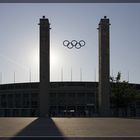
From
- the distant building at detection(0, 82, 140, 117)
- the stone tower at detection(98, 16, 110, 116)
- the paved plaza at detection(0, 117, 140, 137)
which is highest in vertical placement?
the stone tower at detection(98, 16, 110, 116)

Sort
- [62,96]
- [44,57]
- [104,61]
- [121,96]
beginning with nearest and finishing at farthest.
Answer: [44,57], [104,61], [121,96], [62,96]

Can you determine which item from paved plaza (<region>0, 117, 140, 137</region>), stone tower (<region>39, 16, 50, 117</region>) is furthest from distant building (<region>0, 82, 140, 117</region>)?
paved plaza (<region>0, 117, 140, 137</region>)

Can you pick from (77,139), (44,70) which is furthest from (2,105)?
(77,139)

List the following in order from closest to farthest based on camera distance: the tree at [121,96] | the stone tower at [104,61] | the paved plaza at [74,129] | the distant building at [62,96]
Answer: the paved plaza at [74,129] → the stone tower at [104,61] → the tree at [121,96] → the distant building at [62,96]

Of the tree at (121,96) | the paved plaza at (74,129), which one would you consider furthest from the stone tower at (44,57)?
the paved plaza at (74,129)

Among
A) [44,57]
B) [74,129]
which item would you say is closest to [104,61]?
[44,57]

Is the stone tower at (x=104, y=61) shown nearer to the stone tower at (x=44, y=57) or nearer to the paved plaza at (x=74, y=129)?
the stone tower at (x=44, y=57)

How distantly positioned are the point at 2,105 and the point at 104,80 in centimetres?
4014

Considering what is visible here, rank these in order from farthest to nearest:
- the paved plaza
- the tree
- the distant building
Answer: the distant building, the tree, the paved plaza

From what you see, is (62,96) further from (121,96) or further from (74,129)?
(74,129)

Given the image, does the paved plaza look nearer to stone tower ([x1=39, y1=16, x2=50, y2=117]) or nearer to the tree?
stone tower ([x1=39, y1=16, x2=50, y2=117])

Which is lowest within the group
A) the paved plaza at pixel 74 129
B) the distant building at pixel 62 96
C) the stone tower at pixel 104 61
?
the distant building at pixel 62 96

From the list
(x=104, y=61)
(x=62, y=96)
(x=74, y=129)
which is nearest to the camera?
(x=74, y=129)

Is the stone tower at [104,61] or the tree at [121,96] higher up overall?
the stone tower at [104,61]
